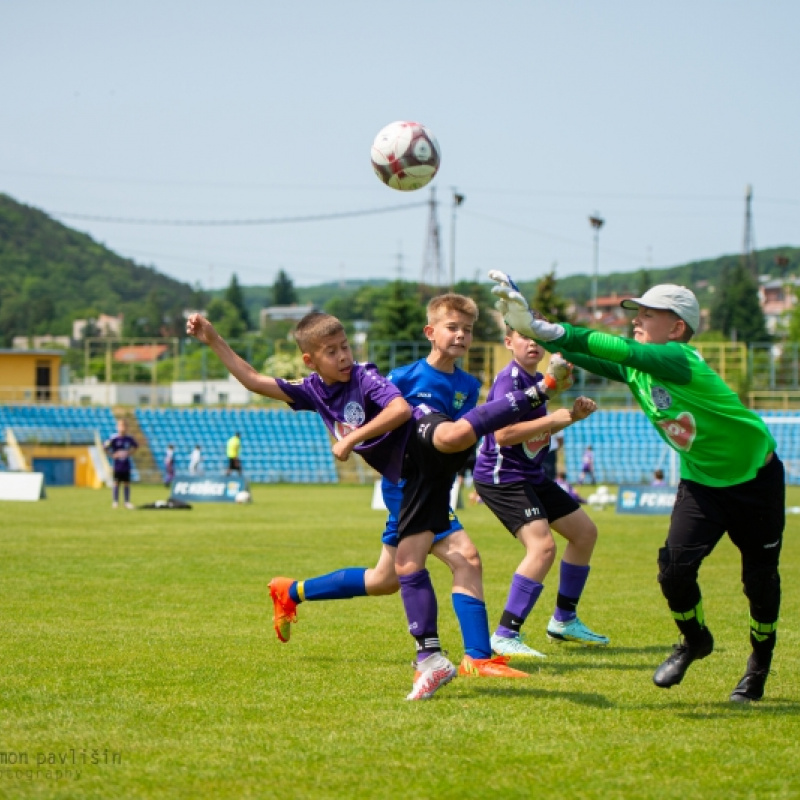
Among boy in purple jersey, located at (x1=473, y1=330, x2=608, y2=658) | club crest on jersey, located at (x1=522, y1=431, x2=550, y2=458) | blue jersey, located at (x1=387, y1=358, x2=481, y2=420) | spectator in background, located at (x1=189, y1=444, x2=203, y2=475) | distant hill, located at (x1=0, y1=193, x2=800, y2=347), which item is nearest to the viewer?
blue jersey, located at (x1=387, y1=358, x2=481, y2=420)

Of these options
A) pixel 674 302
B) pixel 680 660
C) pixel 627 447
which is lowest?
pixel 627 447

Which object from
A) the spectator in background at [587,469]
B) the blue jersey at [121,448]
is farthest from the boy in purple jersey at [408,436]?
the spectator in background at [587,469]

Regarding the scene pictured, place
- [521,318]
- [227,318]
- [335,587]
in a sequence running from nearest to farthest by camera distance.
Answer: [521,318], [335,587], [227,318]

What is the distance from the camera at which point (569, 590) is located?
8648mm

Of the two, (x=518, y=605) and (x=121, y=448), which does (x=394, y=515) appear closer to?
(x=518, y=605)

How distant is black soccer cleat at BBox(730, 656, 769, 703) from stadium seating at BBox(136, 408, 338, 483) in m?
43.5

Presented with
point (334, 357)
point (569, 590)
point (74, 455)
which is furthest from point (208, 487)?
point (334, 357)

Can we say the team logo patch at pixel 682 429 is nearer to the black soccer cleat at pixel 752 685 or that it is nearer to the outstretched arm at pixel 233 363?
the black soccer cleat at pixel 752 685

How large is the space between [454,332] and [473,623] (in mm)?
1748

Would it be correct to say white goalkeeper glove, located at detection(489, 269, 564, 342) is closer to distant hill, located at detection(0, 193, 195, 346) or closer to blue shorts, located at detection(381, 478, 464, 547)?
blue shorts, located at detection(381, 478, 464, 547)

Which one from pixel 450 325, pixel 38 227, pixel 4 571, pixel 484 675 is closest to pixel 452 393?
pixel 450 325

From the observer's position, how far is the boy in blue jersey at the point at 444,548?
6.84 metres

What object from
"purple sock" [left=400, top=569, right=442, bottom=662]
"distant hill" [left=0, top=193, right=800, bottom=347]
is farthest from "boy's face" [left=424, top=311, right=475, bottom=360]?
"distant hill" [left=0, top=193, right=800, bottom=347]

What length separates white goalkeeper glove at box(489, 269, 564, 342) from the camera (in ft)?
18.4
